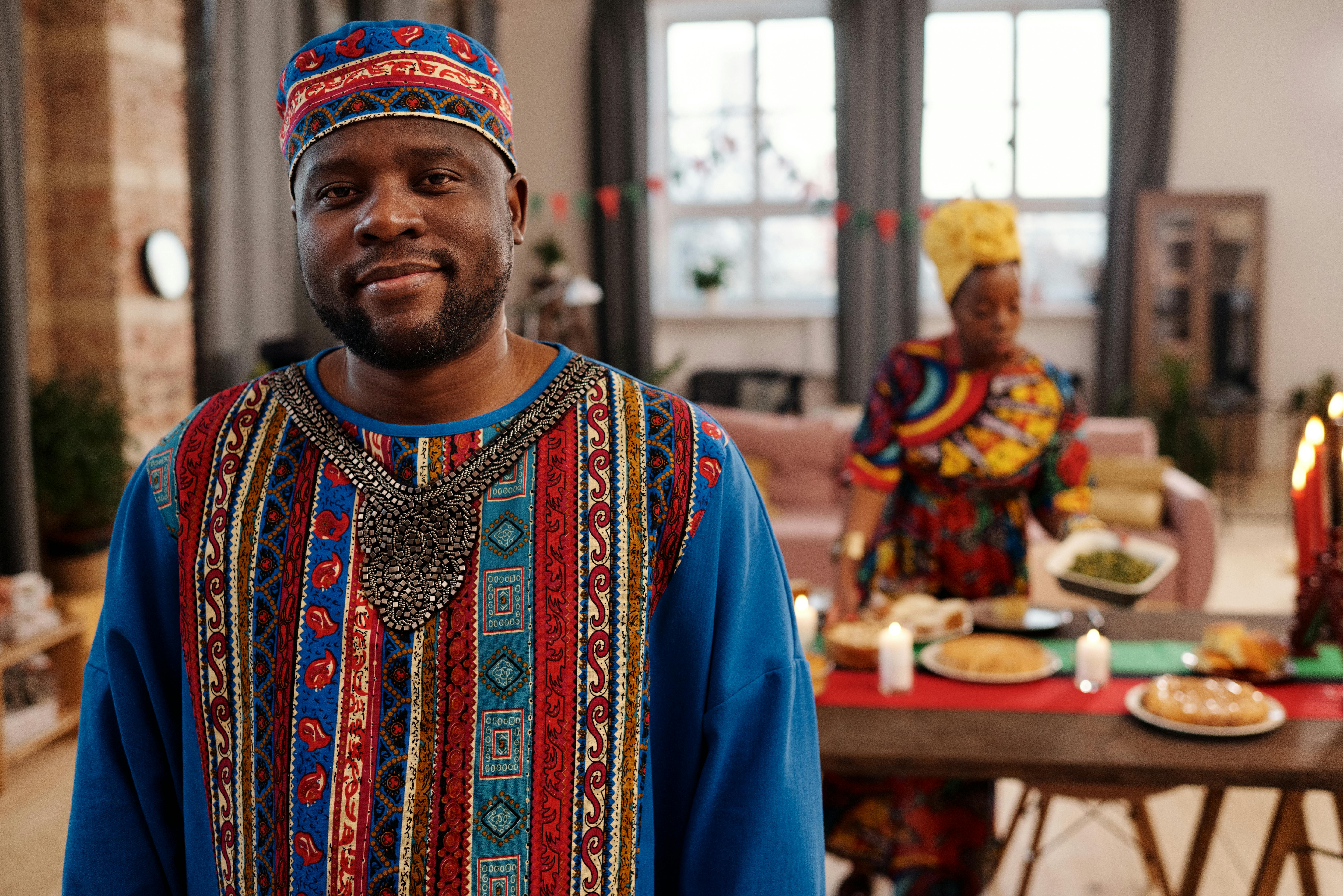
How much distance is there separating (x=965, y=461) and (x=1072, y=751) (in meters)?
0.66

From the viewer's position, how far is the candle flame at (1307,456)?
1.83 m

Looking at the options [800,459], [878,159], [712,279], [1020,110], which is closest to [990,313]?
[800,459]

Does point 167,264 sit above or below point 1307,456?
above

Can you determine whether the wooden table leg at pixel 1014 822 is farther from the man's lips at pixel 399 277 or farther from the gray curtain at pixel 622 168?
the gray curtain at pixel 622 168

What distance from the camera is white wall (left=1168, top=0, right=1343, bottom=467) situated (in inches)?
292


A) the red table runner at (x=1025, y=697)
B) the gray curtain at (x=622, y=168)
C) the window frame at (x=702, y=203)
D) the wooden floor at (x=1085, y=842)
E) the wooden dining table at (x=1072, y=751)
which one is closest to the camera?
the wooden dining table at (x=1072, y=751)

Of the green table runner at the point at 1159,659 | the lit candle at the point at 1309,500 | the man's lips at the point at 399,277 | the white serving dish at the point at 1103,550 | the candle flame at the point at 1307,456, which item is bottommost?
the green table runner at the point at 1159,659

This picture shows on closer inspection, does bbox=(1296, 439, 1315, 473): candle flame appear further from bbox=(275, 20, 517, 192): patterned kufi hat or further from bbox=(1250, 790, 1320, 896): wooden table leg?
bbox=(275, 20, 517, 192): patterned kufi hat

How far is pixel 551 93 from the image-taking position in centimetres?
798

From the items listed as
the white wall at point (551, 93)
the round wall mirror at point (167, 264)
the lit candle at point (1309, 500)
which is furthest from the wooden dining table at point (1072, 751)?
the white wall at point (551, 93)

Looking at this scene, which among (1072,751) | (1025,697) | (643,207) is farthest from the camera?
(643,207)

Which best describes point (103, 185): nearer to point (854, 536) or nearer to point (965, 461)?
point (854, 536)

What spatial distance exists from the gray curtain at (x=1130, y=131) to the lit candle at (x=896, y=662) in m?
6.07

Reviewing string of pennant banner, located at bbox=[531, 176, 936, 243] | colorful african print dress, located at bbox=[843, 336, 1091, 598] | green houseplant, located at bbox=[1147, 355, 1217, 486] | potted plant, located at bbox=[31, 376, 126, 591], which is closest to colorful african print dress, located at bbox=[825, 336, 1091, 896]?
colorful african print dress, located at bbox=[843, 336, 1091, 598]
